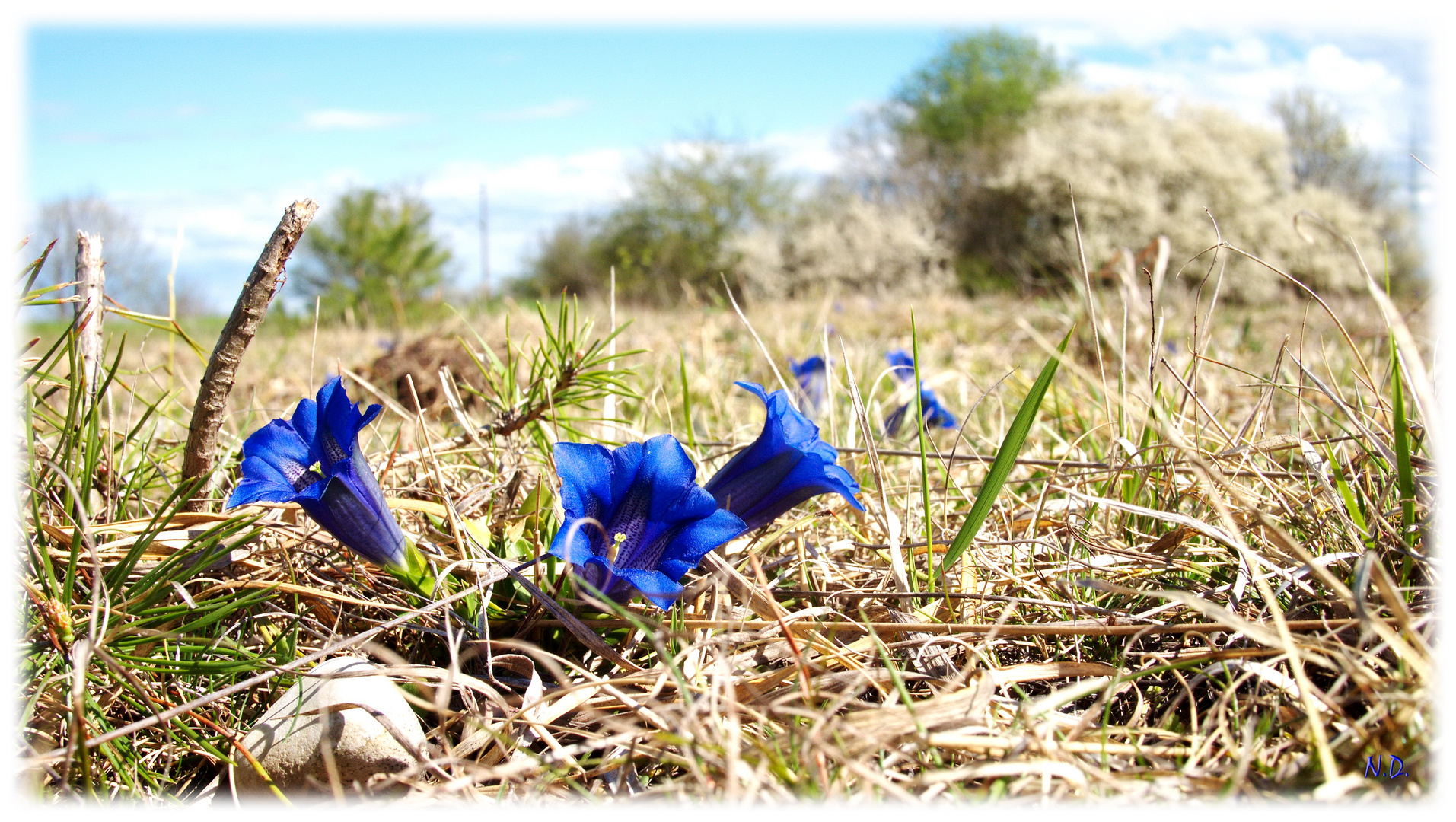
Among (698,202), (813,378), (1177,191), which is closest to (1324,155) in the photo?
(1177,191)

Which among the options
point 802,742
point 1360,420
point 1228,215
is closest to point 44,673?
point 802,742

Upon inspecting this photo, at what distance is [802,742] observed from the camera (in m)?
1.05

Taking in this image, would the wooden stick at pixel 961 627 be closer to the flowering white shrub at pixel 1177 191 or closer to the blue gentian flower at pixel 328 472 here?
the blue gentian flower at pixel 328 472

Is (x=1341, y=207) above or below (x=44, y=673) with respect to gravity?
above

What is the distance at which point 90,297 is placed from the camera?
152cm

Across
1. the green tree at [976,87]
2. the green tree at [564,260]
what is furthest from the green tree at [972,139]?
the green tree at [564,260]

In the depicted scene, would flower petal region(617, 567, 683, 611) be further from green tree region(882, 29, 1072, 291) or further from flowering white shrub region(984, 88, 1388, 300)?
flowering white shrub region(984, 88, 1388, 300)

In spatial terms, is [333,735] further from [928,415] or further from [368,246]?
[368,246]

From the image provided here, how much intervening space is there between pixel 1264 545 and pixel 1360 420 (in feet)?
1.38

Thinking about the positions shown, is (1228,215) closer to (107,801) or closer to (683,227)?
(683,227)

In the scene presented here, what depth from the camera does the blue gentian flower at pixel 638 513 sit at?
120 centimetres

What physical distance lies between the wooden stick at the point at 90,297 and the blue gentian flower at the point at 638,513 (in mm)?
939

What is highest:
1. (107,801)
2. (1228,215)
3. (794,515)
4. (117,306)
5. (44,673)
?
(1228,215)

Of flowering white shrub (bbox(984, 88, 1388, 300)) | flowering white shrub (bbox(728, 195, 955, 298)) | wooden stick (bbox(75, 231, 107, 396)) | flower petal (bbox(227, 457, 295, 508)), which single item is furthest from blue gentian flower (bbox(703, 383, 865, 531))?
flowering white shrub (bbox(984, 88, 1388, 300))
